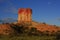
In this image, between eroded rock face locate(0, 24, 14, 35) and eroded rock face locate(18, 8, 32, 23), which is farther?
eroded rock face locate(18, 8, 32, 23)

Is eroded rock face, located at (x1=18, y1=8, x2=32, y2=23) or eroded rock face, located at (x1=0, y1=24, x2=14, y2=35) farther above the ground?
eroded rock face, located at (x1=18, y1=8, x2=32, y2=23)

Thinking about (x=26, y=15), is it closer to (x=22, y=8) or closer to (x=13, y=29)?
(x=22, y=8)

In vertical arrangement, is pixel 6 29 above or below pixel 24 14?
below

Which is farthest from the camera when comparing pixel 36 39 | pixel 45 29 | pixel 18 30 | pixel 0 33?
pixel 45 29

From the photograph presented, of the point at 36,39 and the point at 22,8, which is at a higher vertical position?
the point at 22,8

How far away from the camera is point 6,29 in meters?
25.5

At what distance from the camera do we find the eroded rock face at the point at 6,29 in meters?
24.6

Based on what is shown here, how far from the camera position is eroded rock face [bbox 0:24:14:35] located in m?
24.6

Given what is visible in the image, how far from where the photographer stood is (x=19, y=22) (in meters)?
30.4

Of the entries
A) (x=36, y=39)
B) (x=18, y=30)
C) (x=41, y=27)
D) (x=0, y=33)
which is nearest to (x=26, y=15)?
(x=41, y=27)

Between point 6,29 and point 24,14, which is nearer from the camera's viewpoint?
point 6,29

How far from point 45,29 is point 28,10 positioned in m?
4.82

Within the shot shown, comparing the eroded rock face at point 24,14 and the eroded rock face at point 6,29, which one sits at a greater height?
the eroded rock face at point 24,14

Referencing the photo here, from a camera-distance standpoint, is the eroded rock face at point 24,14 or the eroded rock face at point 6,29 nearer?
the eroded rock face at point 6,29
